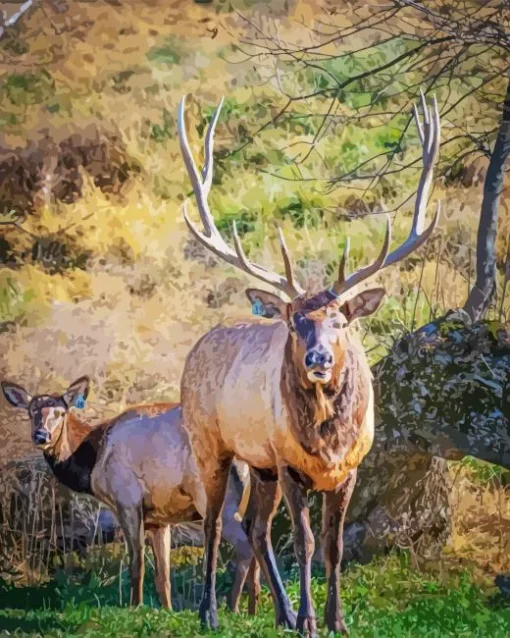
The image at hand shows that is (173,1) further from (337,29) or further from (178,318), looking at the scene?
(178,318)

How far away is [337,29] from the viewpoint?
6902 mm

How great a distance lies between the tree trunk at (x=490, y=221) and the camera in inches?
258

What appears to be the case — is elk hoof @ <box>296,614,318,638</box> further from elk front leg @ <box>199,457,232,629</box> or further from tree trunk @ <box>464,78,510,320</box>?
tree trunk @ <box>464,78,510,320</box>

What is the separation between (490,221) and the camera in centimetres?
673

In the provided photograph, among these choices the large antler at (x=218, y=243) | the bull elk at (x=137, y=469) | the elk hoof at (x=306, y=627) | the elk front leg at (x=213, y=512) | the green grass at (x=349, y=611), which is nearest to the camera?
the elk hoof at (x=306, y=627)

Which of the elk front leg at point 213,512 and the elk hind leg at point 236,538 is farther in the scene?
the elk hind leg at point 236,538

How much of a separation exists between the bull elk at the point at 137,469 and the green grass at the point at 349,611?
0.93ft

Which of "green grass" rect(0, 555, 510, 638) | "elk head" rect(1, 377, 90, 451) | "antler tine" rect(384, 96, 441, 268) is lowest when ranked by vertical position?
"green grass" rect(0, 555, 510, 638)

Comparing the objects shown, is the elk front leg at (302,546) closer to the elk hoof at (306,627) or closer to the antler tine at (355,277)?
the elk hoof at (306,627)

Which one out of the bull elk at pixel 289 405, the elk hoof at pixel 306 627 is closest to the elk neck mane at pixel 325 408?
the bull elk at pixel 289 405

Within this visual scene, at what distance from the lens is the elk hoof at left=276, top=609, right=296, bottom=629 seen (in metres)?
5.09

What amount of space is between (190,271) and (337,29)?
1.64 meters

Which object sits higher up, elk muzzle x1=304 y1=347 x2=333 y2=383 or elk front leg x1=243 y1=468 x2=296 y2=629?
elk muzzle x1=304 y1=347 x2=333 y2=383

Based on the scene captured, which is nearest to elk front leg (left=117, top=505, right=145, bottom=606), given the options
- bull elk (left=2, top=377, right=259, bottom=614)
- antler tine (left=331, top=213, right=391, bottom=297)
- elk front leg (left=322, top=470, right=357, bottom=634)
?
bull elk (left=2, top=377, right=259, bottom=614)
